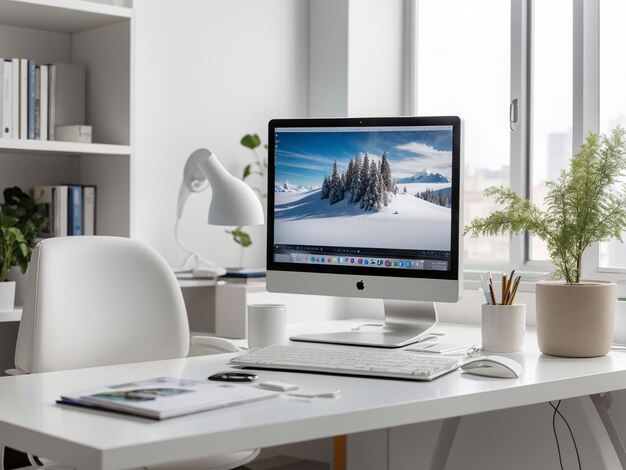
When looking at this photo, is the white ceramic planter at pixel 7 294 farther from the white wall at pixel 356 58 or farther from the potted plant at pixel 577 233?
the white wall at pixel 356 58

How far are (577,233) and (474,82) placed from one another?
135 cm

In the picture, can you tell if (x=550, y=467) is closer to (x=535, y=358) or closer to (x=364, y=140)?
(x=535, y=358)

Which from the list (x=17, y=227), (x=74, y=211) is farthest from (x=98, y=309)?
(x=74, y=211)

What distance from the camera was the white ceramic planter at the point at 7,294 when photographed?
8.30ft

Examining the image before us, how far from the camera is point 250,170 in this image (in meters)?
3.40

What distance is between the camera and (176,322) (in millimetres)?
2285

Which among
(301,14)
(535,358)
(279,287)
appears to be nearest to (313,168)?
(279,287)

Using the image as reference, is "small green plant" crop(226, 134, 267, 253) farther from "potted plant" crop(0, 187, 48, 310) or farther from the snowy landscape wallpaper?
the snowy landscape wallpaper

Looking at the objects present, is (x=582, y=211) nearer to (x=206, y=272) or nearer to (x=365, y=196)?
(x=365, y=196)

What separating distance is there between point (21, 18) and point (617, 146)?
175 cm

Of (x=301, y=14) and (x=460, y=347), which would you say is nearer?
(x=460, y=347)

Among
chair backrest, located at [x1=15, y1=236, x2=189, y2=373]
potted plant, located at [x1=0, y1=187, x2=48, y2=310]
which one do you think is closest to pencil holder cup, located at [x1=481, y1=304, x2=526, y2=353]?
chair backrest, located at [x1=15, y1=236, x2=189, y2=373]

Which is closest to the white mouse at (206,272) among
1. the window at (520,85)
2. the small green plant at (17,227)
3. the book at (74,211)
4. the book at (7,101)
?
the book at (74,211)

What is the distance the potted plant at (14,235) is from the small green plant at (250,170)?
0.74 m
